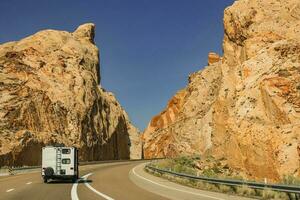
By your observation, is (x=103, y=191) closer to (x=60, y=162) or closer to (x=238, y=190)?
(x=238, y=190)

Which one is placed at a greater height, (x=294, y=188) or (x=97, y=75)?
A: (x=97, y=75)

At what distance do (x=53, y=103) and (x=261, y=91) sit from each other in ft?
159

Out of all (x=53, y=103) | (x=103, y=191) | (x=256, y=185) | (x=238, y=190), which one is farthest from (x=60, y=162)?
(x=53, y=103)

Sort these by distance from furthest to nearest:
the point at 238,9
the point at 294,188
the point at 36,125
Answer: the point at 36,125
the point at 238,9
the point at 294,188

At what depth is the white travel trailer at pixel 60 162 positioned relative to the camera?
88.9 ft

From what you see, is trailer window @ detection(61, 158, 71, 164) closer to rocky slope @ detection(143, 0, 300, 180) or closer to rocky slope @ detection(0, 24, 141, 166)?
rocky slope @ detection(143, 0, 300, 180)

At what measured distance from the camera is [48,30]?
308ft

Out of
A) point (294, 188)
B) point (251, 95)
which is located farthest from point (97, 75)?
point (294, 188)

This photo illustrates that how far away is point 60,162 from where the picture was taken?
27.4m

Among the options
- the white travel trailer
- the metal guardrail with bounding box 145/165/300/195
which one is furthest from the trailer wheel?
the metal guardrail with bounding box 145/165/300/195

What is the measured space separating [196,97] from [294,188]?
67346mm

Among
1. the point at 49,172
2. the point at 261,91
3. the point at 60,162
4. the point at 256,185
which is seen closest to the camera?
the point at 256,185

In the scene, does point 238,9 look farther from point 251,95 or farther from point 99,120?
point 99,120

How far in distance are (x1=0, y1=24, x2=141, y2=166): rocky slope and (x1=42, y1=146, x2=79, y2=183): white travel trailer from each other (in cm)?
3082
